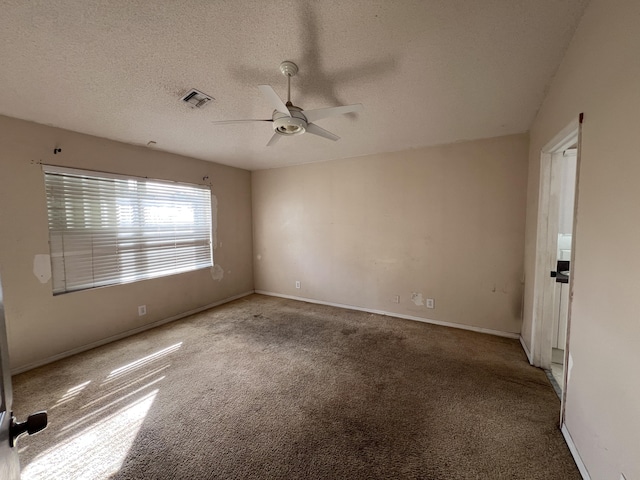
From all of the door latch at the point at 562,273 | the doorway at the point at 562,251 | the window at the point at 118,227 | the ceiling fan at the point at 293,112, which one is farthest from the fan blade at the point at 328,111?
the window at the point at 118,227

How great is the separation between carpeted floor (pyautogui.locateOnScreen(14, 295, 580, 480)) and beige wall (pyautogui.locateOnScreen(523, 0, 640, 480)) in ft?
1.36

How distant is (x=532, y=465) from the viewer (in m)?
1.41

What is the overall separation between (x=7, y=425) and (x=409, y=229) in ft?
11.5

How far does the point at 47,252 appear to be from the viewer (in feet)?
8.20

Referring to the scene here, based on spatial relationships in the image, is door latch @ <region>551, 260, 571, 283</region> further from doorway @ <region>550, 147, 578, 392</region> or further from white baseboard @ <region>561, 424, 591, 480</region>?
white baseboard @ <region>561, 424, 591, 480</region>

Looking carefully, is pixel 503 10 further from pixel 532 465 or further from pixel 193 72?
pixel 532 465

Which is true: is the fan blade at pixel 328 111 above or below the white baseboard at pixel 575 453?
above

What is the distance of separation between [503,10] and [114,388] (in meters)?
3.61

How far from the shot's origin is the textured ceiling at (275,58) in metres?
1.26

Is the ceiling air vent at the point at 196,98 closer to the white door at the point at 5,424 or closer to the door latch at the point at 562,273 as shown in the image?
the white door at the point at 5,424

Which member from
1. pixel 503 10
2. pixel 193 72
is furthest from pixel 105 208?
pixel 503 10

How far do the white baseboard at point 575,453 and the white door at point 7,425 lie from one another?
225 centimetres

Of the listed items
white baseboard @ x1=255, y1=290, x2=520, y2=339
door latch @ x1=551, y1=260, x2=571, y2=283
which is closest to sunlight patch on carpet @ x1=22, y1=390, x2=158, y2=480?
white baseboard @ x1=255, y1=290, x2=520, y2=339

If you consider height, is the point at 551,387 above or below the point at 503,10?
below
